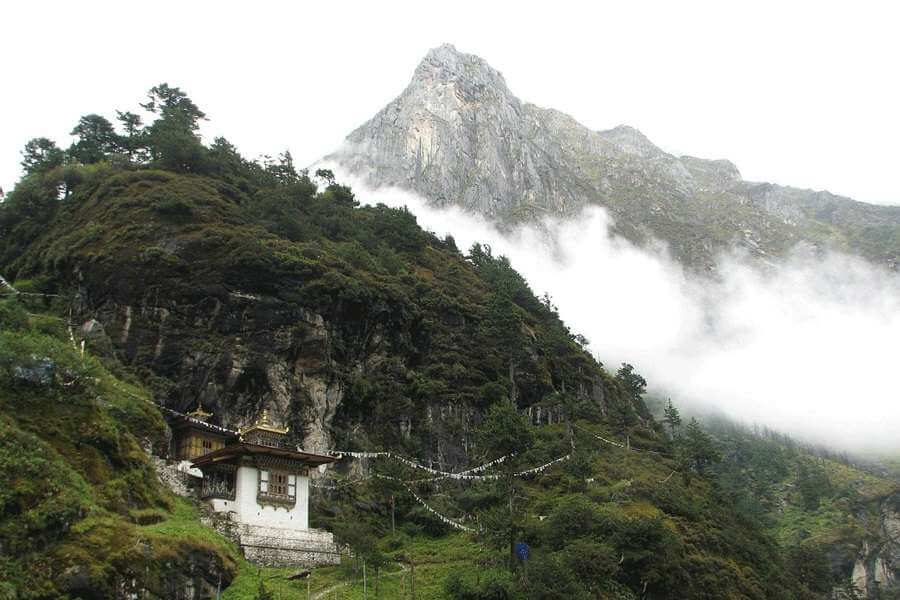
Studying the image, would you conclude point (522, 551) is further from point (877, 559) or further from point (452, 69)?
point (452, 69)

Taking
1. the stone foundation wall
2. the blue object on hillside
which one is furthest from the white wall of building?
the blue object on hillside

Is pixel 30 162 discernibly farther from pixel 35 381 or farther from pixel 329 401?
pixel 35 381

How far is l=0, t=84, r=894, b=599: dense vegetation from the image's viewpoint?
90.5 ft

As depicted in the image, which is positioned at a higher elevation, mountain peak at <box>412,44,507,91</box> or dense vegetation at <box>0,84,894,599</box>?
mountain peak at <box>412,44,507,91</box>

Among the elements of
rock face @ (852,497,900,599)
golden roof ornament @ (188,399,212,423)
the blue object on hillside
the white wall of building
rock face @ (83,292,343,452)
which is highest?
rock face @ (83,292,343,452)

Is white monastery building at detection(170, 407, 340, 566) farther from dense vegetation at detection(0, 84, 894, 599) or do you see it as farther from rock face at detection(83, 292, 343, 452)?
rock face at detection(83, 292, 343, 452)

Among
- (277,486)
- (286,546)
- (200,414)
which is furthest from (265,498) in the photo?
(200,414)

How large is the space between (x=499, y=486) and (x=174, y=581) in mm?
18517

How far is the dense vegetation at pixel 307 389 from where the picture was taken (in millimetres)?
27595

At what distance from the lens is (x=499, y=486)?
3962 cm

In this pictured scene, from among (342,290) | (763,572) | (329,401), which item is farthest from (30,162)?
(763,572)

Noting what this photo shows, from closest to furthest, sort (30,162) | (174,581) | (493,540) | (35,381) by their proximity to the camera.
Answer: (174,581), (35,381), (493,540), (30,162)

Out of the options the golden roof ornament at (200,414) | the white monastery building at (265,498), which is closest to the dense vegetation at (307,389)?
the golden roof ornament at (200,414)

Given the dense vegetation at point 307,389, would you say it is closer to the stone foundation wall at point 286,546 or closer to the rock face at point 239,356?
the rock face at point 239,356
